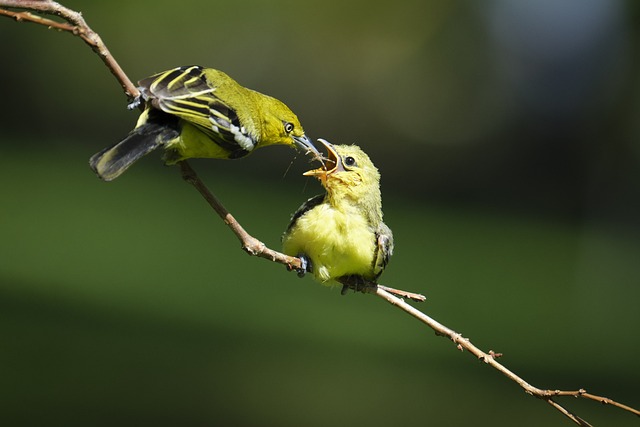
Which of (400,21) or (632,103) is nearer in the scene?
(632,103)

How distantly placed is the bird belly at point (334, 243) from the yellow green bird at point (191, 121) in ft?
1.74

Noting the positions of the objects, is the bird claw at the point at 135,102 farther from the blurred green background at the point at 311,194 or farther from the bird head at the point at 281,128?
the blurred green background at the point at 311,194

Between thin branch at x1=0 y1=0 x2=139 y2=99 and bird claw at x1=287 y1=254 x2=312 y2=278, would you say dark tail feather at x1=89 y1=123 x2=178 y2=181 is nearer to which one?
thin branch at x1=0 y1=0 x2=139 y2=99

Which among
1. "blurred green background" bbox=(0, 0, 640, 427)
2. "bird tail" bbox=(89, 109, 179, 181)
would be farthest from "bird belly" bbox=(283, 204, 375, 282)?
"blurred green background" bbox=(0, 0, 640, 427)

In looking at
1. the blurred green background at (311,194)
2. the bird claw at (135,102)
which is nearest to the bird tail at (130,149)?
the bird claw at (135,102)

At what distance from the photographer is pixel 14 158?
17.6m


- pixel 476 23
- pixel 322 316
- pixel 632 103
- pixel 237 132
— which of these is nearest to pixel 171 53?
pixel 476 23

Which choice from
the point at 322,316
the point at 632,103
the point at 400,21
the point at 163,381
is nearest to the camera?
the point at 163,381

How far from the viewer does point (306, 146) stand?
5.21 m

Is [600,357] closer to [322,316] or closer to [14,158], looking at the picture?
[322,316]

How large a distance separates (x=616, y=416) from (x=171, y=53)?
55.0ft

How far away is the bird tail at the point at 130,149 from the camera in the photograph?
3.84 metres

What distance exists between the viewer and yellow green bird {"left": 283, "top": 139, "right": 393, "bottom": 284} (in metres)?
4.64

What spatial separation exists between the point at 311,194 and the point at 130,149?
42.2ft
